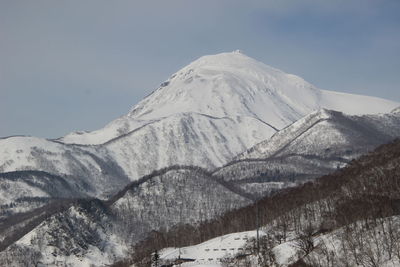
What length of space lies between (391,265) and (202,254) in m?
74.7

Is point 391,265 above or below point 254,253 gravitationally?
below

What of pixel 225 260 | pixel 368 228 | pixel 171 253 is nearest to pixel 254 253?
pixel 225 260

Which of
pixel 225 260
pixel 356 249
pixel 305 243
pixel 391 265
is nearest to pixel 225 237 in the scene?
pixel 225 260

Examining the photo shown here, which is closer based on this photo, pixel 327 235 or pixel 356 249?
pixel 356 249

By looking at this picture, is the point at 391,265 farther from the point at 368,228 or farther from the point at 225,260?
the point at 225,260

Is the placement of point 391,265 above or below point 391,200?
below

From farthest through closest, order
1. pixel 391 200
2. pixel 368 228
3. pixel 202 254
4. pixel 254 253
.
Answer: pixel 202 254
pixel 391 200
pixel 254 253
pixel 368 228

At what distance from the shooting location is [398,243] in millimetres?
118500

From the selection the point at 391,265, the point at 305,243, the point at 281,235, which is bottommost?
the point at 391,265

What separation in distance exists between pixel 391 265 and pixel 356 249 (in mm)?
15146

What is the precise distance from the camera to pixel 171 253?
188625 mm

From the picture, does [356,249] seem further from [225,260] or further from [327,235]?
[225,260]

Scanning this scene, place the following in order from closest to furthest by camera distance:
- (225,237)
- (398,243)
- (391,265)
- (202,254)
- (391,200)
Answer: (391,265)
(398,243)
(391,200)
(202,254)
(225,237)

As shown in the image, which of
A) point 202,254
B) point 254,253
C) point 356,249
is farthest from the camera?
point 202,254
